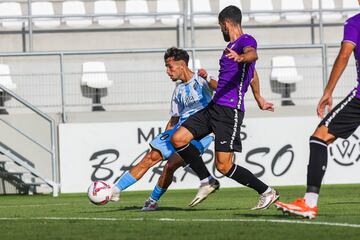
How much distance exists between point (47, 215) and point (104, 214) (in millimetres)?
626

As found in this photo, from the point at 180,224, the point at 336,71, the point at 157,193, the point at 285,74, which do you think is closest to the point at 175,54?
the point at 157,193

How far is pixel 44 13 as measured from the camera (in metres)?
22.5

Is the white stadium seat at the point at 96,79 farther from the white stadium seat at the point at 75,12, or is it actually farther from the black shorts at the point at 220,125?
the black shorts at the point at 220,125

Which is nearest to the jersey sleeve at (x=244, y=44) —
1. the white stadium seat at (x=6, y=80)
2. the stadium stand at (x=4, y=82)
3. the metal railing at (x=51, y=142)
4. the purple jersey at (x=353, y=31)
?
the purple jersey at (x=353, y=31)

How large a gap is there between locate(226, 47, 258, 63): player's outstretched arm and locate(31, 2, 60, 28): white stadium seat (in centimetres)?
1273

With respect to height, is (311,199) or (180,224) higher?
(311,199)

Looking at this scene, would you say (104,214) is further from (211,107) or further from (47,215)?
(211,107)

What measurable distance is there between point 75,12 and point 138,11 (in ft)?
4.57

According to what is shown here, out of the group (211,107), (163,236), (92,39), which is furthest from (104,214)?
(92,39)

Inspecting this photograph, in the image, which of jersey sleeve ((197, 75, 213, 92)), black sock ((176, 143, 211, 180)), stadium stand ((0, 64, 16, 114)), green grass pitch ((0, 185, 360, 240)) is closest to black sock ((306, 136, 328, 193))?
green grass pitch ((0, 185, 360, 240))

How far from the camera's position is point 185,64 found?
466 inches

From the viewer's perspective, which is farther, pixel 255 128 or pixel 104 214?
pixel 255 128

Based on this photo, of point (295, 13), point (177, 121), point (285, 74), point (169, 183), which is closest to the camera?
point (169, 183)

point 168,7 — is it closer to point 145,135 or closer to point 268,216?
point 145,135
